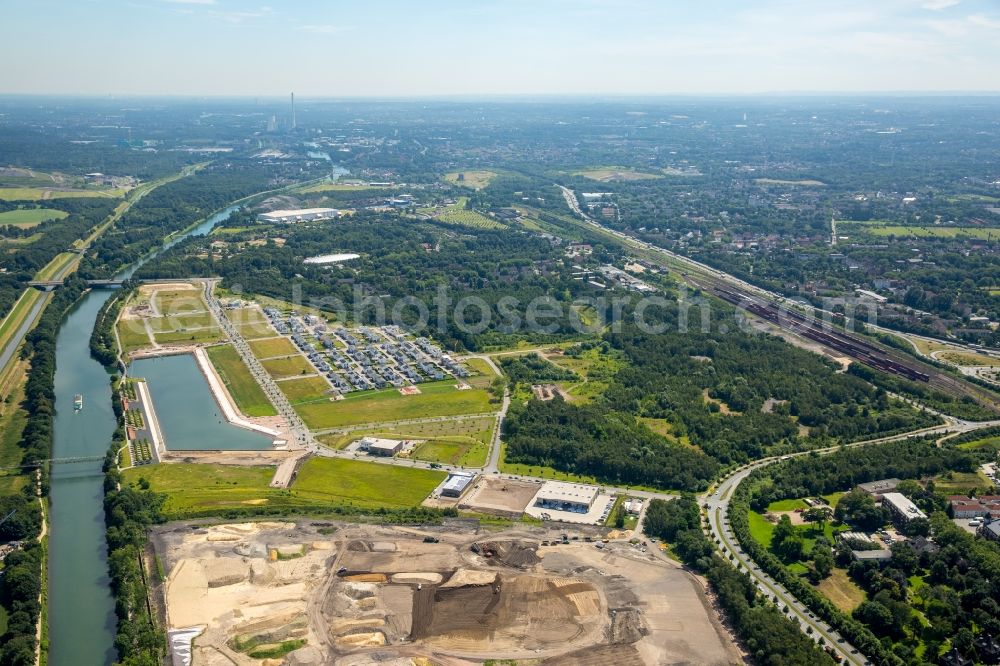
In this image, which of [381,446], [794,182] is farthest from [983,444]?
[794,182]

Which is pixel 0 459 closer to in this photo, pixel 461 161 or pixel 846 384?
pixel 846 384

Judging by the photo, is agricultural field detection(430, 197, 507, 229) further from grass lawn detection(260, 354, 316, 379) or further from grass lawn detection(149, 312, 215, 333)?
grass lawn detection(260, 354, 316, 379)

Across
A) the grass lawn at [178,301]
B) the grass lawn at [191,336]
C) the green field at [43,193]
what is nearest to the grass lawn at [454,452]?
the grass lawn at [191,336]

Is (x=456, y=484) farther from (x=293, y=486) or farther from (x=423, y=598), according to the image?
(x=423, y=598)

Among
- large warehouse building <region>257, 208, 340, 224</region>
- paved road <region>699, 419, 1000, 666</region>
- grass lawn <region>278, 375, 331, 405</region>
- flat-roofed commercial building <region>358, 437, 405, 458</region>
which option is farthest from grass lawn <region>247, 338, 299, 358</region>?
large warehouse building <region>257, 208, 340, 224</region>

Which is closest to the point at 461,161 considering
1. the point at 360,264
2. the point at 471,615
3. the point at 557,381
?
the point at 360,264

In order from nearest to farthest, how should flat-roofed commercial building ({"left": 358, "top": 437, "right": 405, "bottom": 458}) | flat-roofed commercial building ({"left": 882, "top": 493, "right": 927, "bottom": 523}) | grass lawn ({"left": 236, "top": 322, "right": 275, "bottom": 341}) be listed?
flat-roofed commercial building ({"left": 882, "top": 493, "right": 927, "bottom": 523}) < flat-roofed commercial building ({"left": 358, "top": 437, "right": 405, "bottom": 458}) < grass lawn ({"left": 236, "top": 322, "right": 275, "bottom": 341})
